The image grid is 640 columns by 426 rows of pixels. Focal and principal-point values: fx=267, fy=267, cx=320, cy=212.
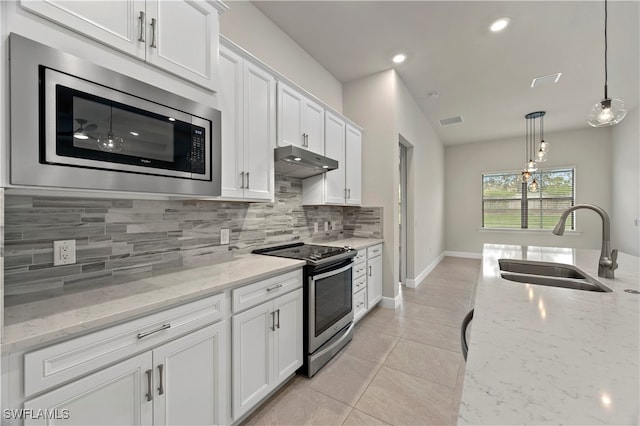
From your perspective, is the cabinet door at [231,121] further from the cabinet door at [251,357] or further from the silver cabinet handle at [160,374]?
the silver cabinet handle at [160,374]

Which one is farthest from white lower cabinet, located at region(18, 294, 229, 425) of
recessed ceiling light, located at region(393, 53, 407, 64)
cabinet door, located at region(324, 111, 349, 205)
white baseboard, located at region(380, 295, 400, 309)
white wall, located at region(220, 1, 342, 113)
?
recessed ceiling light, located at region(393, 53, 407, 64)

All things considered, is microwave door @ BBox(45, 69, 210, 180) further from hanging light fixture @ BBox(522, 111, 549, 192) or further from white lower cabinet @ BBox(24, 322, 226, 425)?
hanging light fixture @ BBox(522, 111, 549, 192)

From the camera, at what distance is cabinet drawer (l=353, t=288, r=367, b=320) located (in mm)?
2937

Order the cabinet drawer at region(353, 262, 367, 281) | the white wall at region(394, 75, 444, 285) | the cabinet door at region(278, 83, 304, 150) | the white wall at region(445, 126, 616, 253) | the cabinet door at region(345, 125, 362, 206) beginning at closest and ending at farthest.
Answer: the cabinet door at region(278, 83, 304, 150), the cabinet drawer at region(353, 262, 367, 281), the cabinet door at region(345, 125, 362, 206), the white wall at region(394, 75, 444, 285), the white wall at region(445, 126, 616, 253)

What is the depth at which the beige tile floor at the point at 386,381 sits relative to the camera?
1.72 meters

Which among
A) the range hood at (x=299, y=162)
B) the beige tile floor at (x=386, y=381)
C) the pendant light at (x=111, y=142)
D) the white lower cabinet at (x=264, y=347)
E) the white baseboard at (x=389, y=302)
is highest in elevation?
the range hood at (x=299, y=162)

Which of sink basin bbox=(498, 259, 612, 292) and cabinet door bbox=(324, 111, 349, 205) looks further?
cabinet door bbox=(324, 111, 349, 205)

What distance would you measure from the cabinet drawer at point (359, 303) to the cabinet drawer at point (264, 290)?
1.15 meters

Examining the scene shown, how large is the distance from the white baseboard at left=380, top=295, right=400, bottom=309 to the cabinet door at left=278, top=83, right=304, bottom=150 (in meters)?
2.39

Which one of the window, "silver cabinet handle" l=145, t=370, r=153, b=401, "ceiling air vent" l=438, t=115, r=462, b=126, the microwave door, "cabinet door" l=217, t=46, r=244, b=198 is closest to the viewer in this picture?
the microwave door

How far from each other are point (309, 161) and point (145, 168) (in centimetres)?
141

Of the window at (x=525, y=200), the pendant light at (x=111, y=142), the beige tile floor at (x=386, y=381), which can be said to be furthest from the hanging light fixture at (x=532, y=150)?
the pendant light at (x=111, y=142)

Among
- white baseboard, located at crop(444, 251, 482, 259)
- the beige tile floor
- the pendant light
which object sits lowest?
the beige tile floor

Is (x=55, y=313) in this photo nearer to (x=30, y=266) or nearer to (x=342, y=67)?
(x=30, y=266)
